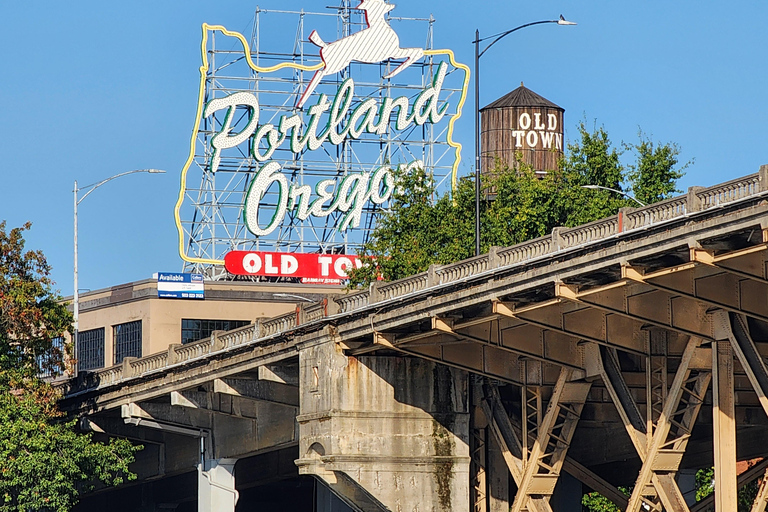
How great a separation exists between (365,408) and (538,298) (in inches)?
379

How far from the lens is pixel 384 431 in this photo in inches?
2232

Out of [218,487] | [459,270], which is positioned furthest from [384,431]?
[218,487]

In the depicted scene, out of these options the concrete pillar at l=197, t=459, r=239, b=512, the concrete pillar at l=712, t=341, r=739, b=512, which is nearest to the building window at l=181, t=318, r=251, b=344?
the concrete pillar at l=197, t=459, r=239, b=512

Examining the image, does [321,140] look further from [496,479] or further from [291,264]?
[496,479]

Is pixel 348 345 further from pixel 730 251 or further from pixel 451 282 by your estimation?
pixel 730 251

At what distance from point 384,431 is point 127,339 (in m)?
33.6

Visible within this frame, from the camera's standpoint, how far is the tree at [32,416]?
62.7 meters

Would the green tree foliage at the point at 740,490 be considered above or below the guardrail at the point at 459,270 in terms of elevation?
below

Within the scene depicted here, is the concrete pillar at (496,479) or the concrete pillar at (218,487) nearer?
the concrete pillar at (496,479)

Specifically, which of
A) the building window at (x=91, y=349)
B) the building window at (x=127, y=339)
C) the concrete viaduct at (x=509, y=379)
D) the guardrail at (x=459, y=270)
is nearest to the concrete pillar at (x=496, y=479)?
the concrete viaduct at (x=509, y=379)

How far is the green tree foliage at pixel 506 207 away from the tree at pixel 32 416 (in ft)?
61.1

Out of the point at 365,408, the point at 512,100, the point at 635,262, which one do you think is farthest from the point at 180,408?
the point at 512,100

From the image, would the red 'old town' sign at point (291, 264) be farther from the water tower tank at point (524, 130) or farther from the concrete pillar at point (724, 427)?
the concrete pillar at point (724, 427)

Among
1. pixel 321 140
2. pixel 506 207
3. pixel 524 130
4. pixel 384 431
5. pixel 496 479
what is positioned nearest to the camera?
pixel 384 431
